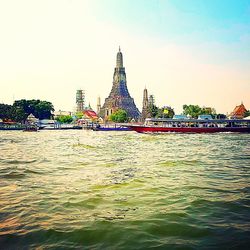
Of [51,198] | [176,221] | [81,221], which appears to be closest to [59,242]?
[81,221]

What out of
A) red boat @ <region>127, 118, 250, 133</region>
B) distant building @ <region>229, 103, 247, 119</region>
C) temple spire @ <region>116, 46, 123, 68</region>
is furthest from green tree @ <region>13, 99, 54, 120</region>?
distant building @ <region>229, 103, 247, 119</region>

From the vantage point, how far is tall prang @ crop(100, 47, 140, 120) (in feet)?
393

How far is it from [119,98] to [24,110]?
142 feet

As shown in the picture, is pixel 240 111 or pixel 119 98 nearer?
pixel 240 111

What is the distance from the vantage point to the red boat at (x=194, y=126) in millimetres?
54438

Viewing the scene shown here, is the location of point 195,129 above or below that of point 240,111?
below

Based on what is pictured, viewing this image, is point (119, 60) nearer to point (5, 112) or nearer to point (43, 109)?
point (43, 109)

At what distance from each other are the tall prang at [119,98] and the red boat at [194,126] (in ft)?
204

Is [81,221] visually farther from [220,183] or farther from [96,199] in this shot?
[220,183]

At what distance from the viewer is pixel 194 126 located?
56.0 meters

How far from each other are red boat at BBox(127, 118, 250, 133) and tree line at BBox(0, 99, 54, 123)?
4364 cm

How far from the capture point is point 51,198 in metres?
6.73

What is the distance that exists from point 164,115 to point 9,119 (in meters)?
47.8

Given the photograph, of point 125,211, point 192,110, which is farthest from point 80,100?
point 125,211
